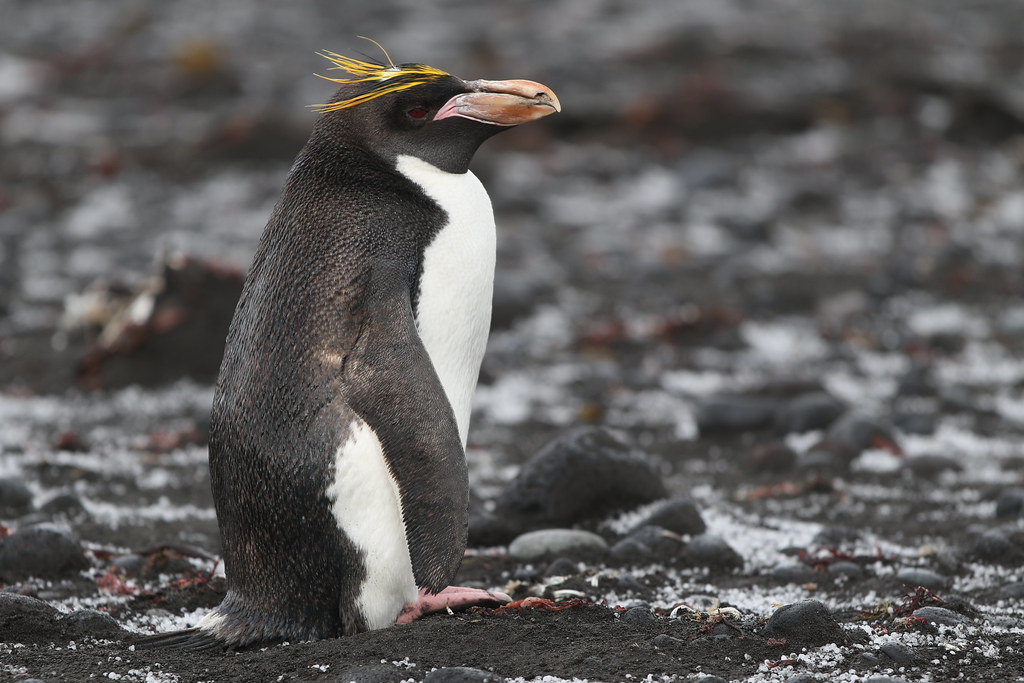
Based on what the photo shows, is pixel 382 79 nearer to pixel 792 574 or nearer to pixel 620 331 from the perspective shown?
pixel 792 574

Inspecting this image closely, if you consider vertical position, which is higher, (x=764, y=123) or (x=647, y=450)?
(x=764, y=123)

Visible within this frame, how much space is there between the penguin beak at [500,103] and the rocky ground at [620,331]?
1543mm

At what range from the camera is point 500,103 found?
4.30 meters

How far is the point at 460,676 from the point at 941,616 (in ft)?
4.99

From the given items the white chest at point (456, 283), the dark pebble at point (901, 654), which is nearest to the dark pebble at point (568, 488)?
the white chest at point (456, 283)

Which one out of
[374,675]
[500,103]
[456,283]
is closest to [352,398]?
[456,283]

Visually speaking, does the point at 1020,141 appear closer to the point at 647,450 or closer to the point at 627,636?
the point at 647,450

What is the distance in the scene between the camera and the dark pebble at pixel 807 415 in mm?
6887

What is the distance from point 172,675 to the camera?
139 inches

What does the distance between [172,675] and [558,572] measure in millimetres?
1569

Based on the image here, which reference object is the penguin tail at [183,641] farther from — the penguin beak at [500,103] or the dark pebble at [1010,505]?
the dark pebble at [1010,505]

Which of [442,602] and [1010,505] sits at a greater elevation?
[442,602]

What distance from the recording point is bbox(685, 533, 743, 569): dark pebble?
482cm

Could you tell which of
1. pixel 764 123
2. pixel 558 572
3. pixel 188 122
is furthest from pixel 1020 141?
pixel 558 572
